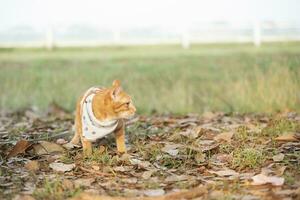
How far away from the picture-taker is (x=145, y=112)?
22.2ft

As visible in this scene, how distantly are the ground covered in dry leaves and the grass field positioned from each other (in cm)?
179

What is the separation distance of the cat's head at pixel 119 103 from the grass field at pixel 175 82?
290 centimetres

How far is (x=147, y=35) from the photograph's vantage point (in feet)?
59.4

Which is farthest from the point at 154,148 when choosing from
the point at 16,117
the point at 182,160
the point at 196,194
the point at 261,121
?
the point at 16,117

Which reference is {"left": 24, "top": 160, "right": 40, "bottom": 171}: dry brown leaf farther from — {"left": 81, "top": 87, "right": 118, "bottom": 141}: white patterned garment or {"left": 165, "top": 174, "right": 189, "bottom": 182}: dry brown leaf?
{"left": 165, "top": 174, "right": 189, "bottom": 182}: dry brown leaf

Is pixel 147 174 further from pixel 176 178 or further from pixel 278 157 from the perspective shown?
pixel 278 157

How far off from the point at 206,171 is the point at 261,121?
6.19ft

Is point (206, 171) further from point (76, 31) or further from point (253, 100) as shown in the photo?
point (76, 31)

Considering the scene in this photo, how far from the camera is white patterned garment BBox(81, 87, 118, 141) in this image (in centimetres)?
381

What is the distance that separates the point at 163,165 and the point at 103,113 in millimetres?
469

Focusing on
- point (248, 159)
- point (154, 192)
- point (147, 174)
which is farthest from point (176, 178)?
point (248, 159)

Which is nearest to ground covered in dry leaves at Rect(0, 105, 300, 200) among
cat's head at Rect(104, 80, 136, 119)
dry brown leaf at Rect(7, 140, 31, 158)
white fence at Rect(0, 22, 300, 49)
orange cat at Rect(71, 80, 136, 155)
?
dry brown leaf at Rect(7, 140, 31, 158)

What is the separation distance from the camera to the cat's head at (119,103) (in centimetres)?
374

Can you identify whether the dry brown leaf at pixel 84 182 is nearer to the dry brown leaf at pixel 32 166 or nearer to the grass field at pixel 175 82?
the dry brown leaf at pixel 32 166
